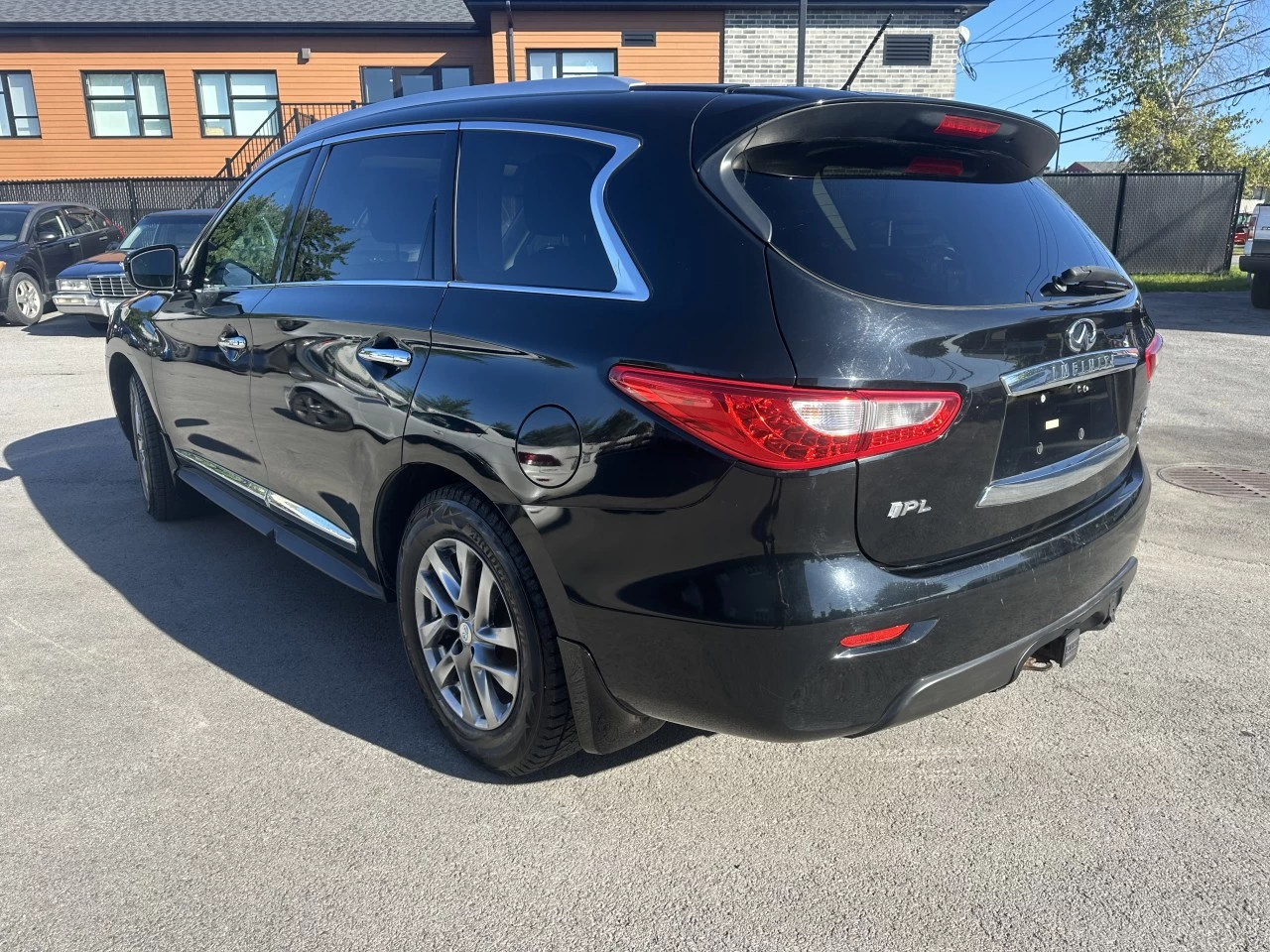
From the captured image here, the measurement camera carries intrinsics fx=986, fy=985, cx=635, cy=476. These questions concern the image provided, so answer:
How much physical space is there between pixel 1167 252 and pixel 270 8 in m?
22.1

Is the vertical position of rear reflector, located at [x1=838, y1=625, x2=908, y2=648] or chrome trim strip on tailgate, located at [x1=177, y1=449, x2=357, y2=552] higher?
rear reflector, located at [x1=838, y1=625, x2=908, y2=648]

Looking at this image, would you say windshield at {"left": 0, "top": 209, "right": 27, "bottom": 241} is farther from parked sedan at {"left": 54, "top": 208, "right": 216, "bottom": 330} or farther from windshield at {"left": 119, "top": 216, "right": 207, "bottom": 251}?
windshield at {"left": 119, "top": 216, "right": 207, "bottom": 251}

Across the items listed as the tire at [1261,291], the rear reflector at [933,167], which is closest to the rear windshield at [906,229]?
the rear reflector at [933,167]

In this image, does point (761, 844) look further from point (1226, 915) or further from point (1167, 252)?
point (1167, 252)

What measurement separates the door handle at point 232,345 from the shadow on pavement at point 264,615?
1.06m

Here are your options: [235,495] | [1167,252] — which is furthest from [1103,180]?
[235,495]

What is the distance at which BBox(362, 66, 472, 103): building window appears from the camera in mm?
Result: 24594

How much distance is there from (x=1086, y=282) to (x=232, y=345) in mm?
3094

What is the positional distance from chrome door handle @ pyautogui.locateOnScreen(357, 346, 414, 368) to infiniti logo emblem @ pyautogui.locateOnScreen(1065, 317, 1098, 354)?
1792 mm

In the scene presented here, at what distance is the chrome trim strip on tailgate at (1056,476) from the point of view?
2.36 metres

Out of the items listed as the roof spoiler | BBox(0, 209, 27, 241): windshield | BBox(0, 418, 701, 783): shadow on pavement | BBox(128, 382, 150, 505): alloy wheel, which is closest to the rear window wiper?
the roof spoiler

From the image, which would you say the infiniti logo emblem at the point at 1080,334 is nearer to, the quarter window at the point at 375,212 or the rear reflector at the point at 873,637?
the rear reflector at the point at 873,637

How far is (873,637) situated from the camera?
2180 millimetres

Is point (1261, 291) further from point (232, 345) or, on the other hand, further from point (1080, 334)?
point (232, 345)
